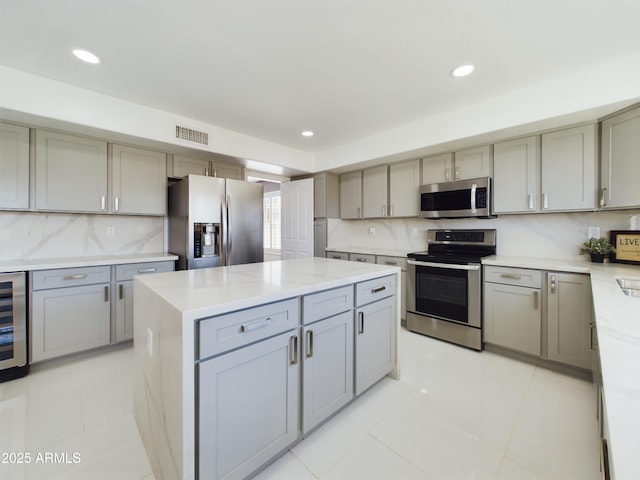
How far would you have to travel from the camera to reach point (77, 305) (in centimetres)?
247

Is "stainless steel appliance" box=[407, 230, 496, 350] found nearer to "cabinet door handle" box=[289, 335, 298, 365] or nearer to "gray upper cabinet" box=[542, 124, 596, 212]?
"gray upper cabinet" box=[542, 124, 596, 212]

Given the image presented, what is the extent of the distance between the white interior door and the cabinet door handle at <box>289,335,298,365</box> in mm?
2911

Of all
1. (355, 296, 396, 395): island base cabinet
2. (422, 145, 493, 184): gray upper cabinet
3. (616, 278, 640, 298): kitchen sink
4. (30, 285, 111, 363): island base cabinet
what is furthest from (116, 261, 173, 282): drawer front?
(616, 278, 640, 298): kitchen sink

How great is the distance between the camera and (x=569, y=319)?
226cm

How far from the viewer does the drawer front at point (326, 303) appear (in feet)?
4.87

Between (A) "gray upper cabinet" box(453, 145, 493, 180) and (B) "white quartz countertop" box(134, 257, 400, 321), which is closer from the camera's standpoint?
(B) "white quartz countertop" box(134, 257, 400, 321)

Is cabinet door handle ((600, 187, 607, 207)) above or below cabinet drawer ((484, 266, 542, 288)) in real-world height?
above

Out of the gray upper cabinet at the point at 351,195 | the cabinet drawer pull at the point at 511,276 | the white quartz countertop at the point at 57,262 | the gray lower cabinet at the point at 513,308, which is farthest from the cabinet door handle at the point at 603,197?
the white quartz countertop at the point at 57,262

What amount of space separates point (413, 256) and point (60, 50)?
3530 mm

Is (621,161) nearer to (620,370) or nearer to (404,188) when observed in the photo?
(404,188)

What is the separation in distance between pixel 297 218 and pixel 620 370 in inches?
160

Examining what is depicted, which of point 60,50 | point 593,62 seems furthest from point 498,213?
point 60,50

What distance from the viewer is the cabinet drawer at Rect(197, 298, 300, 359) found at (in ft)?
3.59

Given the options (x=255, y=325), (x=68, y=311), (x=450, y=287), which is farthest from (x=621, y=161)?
(x=68, y=311)
